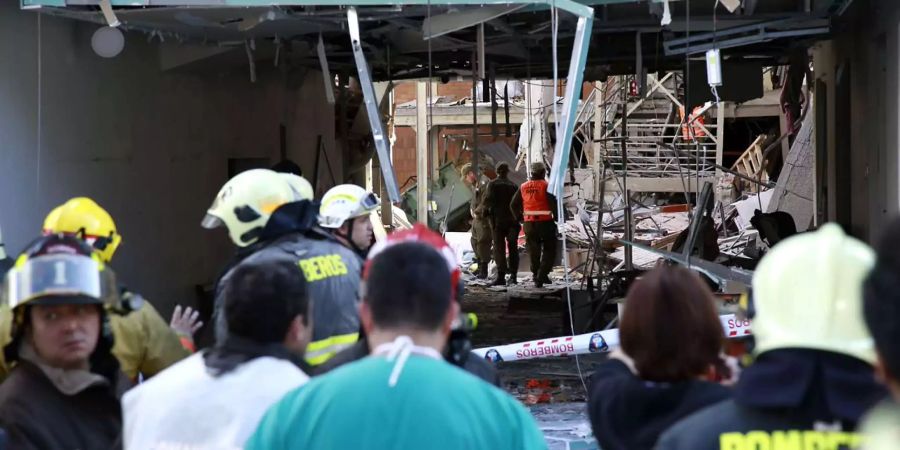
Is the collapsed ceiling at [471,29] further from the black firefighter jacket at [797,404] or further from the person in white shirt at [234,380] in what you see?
the black firefighter jacket at [797,404]

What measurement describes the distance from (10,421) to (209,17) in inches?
211

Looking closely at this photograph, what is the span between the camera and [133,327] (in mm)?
4250

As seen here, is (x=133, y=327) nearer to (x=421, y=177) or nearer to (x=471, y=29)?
(x=471, y=29)

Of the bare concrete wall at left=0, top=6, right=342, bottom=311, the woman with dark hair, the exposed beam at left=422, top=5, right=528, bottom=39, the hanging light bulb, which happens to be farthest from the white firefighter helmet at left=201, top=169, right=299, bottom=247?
the hanging light bulb

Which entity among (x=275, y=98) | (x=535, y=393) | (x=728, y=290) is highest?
(x=275, y=98)

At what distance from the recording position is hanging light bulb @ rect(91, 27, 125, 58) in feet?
26.5

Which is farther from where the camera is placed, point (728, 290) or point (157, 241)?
point (157, 241)

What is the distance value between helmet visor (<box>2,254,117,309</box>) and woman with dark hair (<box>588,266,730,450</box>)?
5.18 feet

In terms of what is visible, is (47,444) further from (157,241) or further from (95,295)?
(157,241)

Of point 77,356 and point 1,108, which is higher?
point 1,108

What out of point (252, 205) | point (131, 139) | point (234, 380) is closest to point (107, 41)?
point (131, 139)

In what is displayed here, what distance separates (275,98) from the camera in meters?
13.0

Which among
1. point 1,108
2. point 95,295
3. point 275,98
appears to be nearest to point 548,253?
point 275,98

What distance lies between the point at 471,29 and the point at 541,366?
3149 mm
